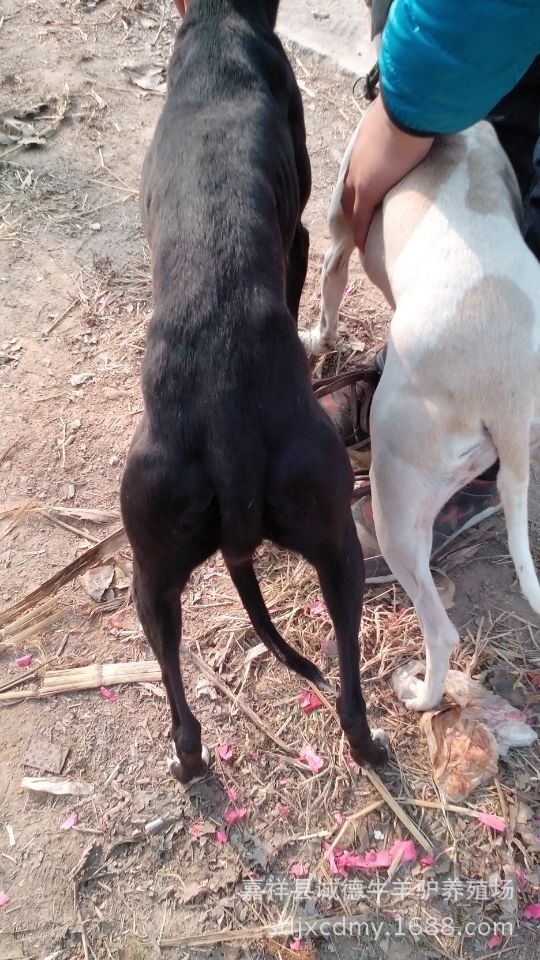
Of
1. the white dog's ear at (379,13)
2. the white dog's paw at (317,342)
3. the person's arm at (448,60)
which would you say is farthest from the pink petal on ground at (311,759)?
the white dog's ear at (379,13)

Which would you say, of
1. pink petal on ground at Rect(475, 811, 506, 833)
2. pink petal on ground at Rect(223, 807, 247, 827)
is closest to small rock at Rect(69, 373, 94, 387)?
pink petal on ground at Rect(223, 807, 247, 827)

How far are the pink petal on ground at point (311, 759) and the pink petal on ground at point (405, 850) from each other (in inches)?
12.2

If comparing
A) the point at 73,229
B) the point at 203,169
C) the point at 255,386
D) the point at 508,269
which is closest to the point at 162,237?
the point at 203,169

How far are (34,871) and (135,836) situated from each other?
0.99 ft

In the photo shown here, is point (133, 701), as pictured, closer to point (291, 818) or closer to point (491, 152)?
point (291, 818)

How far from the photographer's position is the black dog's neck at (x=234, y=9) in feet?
7.34

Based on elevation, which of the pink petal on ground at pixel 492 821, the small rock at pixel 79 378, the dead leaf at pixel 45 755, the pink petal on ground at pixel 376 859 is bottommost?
the dead leaf at pixel 45 755

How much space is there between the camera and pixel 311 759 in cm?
236

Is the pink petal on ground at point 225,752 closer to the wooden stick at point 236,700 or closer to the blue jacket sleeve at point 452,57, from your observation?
the wooden stick at point 236,700

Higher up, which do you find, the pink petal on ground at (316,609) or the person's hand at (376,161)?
the person's hand at (376,161)

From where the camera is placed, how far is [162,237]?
5.80 feet

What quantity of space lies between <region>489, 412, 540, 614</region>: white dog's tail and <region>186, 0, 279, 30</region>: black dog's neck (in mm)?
1475

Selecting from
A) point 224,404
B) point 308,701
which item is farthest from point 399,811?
point 224,404

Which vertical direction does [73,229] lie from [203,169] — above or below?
below
